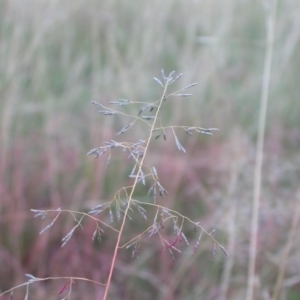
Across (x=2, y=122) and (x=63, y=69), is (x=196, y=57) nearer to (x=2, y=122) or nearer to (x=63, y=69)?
(x=63, y=69)

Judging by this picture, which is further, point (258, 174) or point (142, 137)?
point (142, 137)

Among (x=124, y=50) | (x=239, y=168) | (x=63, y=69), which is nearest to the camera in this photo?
(x=239, y=168)

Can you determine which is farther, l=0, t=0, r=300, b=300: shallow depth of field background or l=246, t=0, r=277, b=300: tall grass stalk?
l=0, t=0, r=300, b=300: shallow depth of field background

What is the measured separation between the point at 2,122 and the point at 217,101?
918 mm

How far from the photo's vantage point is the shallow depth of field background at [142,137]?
150 cm

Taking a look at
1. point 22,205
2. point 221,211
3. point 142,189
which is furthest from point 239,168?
point 22,205

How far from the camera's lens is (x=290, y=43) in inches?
89.4

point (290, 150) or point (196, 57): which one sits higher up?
point (196, 57)

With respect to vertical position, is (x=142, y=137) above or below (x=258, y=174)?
below

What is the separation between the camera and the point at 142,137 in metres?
1.95

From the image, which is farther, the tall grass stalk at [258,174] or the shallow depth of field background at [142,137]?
the shallow depth of field background at [142,137]

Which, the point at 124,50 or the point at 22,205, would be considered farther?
the point at 124,50

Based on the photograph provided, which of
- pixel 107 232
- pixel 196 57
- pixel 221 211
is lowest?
pixel 107 232

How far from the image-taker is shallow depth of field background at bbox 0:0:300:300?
1504mm
